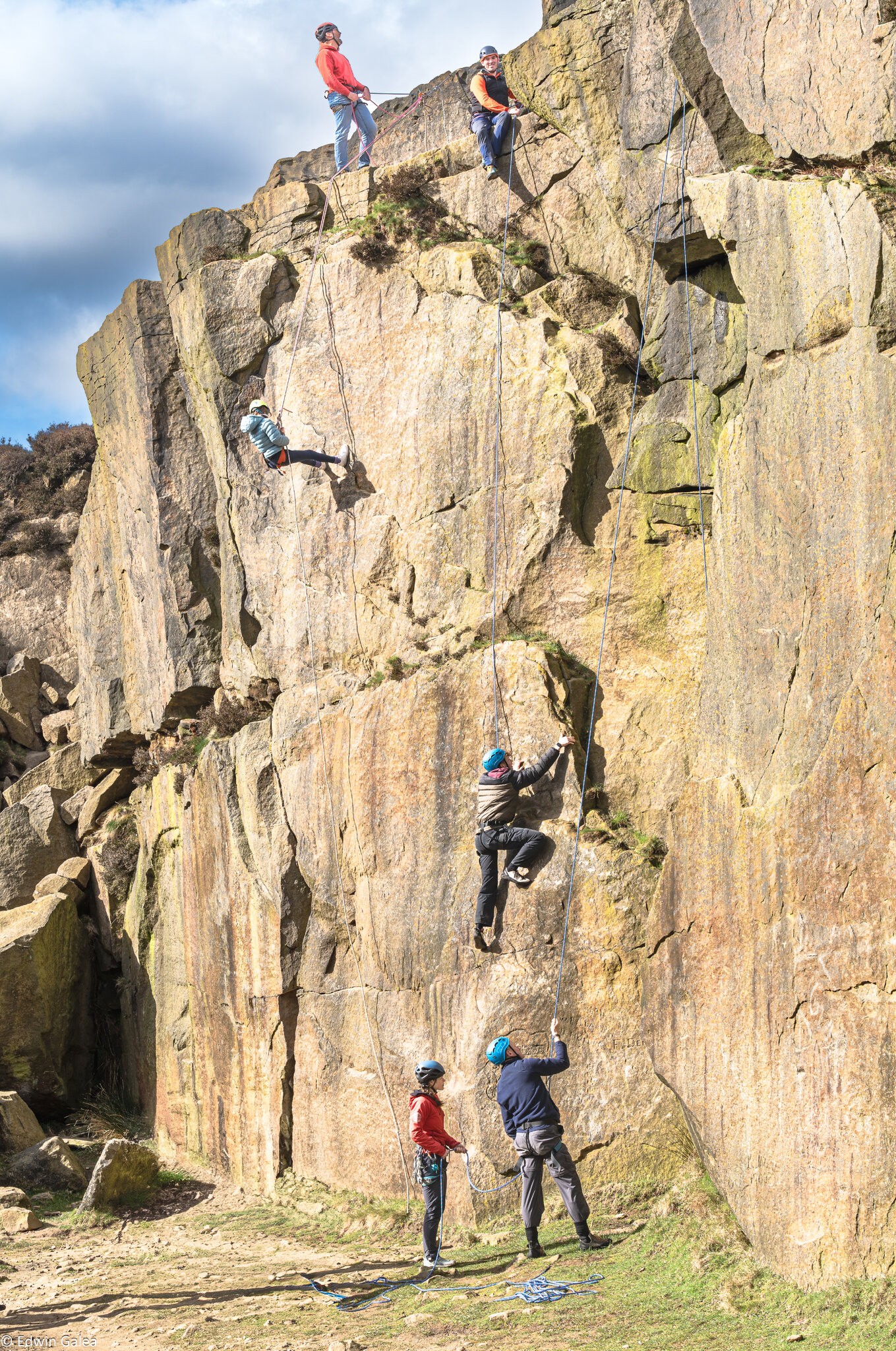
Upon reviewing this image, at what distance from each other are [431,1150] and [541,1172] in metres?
1.11

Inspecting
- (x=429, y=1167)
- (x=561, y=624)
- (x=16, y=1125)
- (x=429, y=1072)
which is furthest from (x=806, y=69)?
(x=16, y=1125)

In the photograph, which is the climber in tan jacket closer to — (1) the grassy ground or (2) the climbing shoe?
(2) the climbing shoe

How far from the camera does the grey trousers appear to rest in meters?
11.6

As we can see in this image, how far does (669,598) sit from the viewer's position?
595 inches

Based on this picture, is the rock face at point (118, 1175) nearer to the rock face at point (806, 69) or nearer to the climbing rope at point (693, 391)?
the climbing rope at point (693, 391)

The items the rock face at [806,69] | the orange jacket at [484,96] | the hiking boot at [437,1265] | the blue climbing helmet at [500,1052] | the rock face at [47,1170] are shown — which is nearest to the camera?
the blue climbing helmet at [500,1052]

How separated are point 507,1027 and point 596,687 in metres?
4.19

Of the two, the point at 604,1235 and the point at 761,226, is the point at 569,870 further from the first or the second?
the point at 761,226

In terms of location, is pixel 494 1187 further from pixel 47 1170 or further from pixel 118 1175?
pixel 47 1170

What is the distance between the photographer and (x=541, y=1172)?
1173cm

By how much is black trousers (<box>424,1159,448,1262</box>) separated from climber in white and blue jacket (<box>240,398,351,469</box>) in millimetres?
10059

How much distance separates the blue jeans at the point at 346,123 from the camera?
1975 cm

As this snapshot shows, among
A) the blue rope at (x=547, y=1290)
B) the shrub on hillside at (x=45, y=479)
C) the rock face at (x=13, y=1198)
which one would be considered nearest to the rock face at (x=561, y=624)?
the blue rope at (x=547, y=1290)

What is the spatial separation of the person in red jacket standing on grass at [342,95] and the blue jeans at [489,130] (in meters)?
2.40
